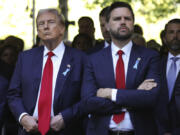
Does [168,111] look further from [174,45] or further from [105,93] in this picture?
[105,93]

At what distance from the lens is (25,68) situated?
4.91 m

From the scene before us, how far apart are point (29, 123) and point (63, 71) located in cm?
64

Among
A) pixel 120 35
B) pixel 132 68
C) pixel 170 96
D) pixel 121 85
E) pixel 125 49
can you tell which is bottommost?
pixel 170 96

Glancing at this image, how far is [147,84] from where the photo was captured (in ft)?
14.6

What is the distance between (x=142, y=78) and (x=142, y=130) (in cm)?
51

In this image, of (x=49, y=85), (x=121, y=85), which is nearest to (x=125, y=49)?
(x=121, y=85)

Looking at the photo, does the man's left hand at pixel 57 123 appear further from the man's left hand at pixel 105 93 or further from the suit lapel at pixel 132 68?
the suit lapel at pixel 132 68

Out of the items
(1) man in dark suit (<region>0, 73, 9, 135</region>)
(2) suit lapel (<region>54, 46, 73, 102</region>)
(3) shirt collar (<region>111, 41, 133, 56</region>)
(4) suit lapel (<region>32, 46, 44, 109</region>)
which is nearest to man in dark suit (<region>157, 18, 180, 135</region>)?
(3) shirt collar (<region>111, 41, 133, 56</region>)

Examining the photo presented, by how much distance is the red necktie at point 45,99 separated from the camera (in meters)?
4.59

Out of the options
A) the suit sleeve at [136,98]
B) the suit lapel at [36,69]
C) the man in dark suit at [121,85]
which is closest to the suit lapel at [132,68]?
the man in dark suit at [121,85]

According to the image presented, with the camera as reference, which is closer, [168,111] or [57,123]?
[57,123]

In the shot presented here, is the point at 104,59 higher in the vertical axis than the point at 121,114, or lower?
higher

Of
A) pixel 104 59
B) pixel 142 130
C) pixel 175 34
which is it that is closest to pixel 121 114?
pixel 142 130

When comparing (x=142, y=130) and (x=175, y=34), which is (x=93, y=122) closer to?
(x=142, y=130)
